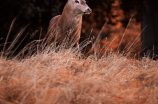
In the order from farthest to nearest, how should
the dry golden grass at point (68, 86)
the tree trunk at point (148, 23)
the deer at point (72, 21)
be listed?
the tree trunk at point (148, 23) → the deer at point (72, 21) → the dry golden grass at point (68, 86)

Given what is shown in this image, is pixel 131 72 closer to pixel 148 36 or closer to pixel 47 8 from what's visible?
pixel 148 36

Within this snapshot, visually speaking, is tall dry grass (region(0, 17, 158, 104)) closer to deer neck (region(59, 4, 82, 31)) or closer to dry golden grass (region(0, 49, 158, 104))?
dry golden grass (region(0, 49, 158, 104))

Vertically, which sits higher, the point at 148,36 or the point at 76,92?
the point at 76,92

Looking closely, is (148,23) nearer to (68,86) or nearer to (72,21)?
(72,21)

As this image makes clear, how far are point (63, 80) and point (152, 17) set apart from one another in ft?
21.8

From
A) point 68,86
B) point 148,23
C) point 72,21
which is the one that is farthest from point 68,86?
point 148,23

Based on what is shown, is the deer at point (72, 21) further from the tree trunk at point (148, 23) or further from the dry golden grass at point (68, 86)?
the tree trunk at point (148, 23)

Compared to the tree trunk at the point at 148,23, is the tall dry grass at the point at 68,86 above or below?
above

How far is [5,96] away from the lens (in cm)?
343

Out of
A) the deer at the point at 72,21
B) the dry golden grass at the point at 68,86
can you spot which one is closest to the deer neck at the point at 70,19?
the deer at the point at 72,21

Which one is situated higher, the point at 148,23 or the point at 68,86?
the point at 68,86

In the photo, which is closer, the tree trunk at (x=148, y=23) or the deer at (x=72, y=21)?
the deer at (x=72, y=21)

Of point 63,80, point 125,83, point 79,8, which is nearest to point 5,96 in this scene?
point 63,80

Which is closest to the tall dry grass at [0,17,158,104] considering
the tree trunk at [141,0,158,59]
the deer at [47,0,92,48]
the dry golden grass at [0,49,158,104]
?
the dry golden grass at [0,49,158,104]
